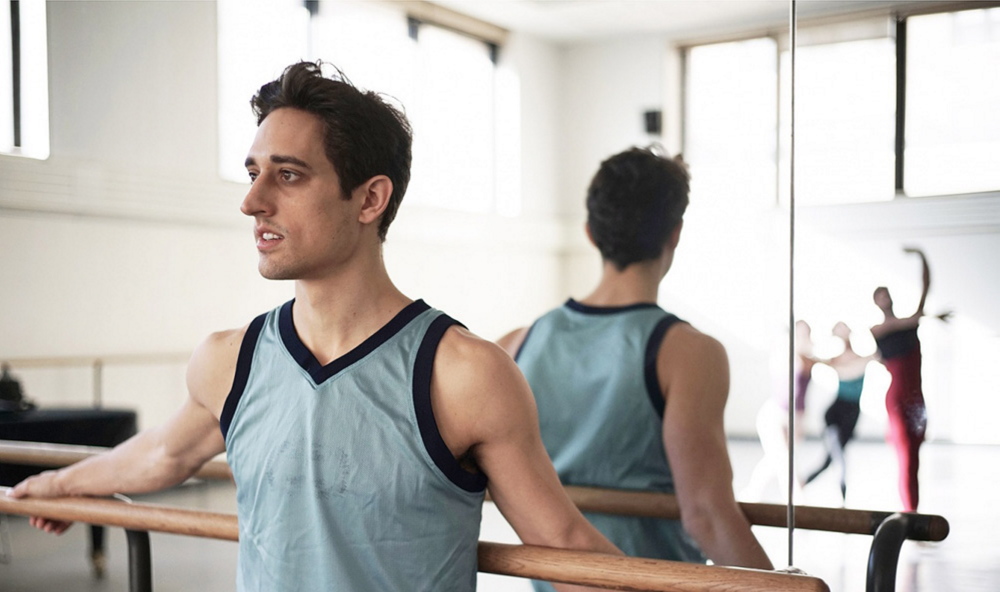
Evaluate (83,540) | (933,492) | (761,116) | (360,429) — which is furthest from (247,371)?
(83,540)

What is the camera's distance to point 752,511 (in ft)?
4.46

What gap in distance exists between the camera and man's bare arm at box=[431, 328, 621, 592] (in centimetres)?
106

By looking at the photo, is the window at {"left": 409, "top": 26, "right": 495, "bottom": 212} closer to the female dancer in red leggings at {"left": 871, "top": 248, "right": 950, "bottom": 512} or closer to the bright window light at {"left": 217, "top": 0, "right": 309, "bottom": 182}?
the bright window light at {"left": 217, "top": 0, "right": 309, "bottom": 182}

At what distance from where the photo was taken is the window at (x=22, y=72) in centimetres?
190

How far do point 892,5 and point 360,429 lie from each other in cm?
86

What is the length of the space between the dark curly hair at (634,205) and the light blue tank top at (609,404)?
90 mm

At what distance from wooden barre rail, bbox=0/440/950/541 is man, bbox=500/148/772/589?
2 centimetres

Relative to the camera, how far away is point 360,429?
3.66ft

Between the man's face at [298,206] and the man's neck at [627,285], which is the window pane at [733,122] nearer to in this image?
the man's neck at [627,285]

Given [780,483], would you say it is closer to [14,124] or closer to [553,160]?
[553,160]

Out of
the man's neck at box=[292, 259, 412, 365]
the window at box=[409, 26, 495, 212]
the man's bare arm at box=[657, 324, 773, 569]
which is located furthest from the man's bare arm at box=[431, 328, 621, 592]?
the window at box=[409, 26, 495, 212]

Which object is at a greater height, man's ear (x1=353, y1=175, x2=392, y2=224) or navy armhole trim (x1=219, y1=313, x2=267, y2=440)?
man's ear (x1=353, y1=175, x2=392, y2=224)

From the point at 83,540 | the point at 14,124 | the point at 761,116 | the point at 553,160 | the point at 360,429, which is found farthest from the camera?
the point at 83,540

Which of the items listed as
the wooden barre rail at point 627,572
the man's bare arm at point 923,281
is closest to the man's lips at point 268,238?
the wooden barre rail at point 627,572
